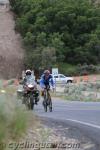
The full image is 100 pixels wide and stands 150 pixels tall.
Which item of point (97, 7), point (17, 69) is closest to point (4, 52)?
point (17, 69)

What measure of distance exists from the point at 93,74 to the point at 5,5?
27.8m

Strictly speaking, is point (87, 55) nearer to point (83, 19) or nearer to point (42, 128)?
point (83, 19)

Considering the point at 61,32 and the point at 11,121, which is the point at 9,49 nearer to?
the point at 61,32

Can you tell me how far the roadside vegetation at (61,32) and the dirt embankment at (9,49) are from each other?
4.60 feet

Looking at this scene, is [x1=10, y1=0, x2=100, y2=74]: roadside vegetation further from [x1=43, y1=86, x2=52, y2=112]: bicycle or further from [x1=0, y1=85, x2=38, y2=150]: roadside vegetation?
[x1=0, y1=85, x2=38, y2=150]: roadside vegetation

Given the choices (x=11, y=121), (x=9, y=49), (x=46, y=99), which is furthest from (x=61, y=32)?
(x=11, y=121)

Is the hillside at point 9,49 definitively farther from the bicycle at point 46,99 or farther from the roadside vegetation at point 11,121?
the roadside vegetation at point 11,121

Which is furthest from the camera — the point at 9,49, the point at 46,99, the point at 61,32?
the point at 9,49

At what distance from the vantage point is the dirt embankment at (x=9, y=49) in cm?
8504

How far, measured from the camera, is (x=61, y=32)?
89.4m

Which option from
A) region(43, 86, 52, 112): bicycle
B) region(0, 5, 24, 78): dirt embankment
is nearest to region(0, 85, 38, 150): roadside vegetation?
region(43, 86, 52, 112): bicycle

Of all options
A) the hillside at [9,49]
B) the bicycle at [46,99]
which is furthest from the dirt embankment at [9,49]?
the bicycle at [46,99]

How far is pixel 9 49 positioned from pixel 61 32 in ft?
26.3

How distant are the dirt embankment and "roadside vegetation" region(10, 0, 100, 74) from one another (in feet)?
4.60
